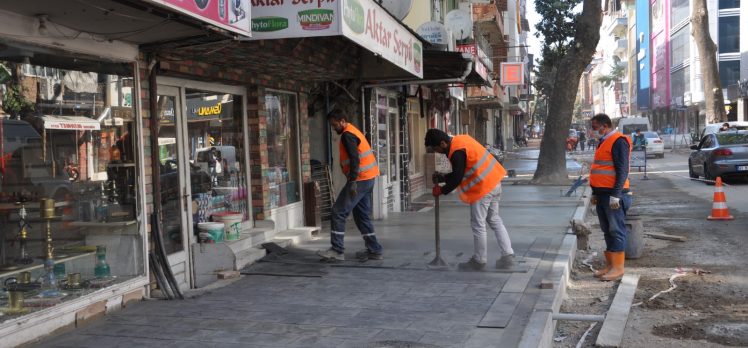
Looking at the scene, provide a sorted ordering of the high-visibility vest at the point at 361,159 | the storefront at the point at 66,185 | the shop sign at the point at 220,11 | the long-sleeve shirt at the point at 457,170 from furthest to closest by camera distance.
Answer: the high-visibility vest at the point at 361,159 → the long-sleeve shirt at the point at 457,170 → the storefront at the point at 66,185 → the shop sign at the point at 220,11

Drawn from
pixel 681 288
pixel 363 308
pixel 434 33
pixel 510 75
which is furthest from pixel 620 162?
pixel 510 75

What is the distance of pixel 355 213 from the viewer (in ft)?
26.3

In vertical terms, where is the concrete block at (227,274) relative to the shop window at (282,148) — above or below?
below

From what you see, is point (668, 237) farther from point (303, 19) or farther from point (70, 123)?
point (70, 123)

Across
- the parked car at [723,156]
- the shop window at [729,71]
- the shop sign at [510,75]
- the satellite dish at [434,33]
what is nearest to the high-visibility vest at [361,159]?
the satellite dish at [434,33]

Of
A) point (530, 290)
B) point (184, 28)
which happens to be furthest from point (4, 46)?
point (530, 290)

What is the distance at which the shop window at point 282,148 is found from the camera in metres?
9.48

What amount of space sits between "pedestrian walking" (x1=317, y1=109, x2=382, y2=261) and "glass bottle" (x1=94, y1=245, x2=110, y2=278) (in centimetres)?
248

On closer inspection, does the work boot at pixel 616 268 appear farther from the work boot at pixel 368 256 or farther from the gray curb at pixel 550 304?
the work boot at pixel 368 256

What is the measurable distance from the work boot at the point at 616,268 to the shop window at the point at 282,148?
423 centimetres

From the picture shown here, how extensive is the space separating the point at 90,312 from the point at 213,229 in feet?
6.43

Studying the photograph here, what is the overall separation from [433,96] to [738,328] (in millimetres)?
12247

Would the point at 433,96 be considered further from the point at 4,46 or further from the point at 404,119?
the point at 4,46

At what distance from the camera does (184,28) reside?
224 inches
